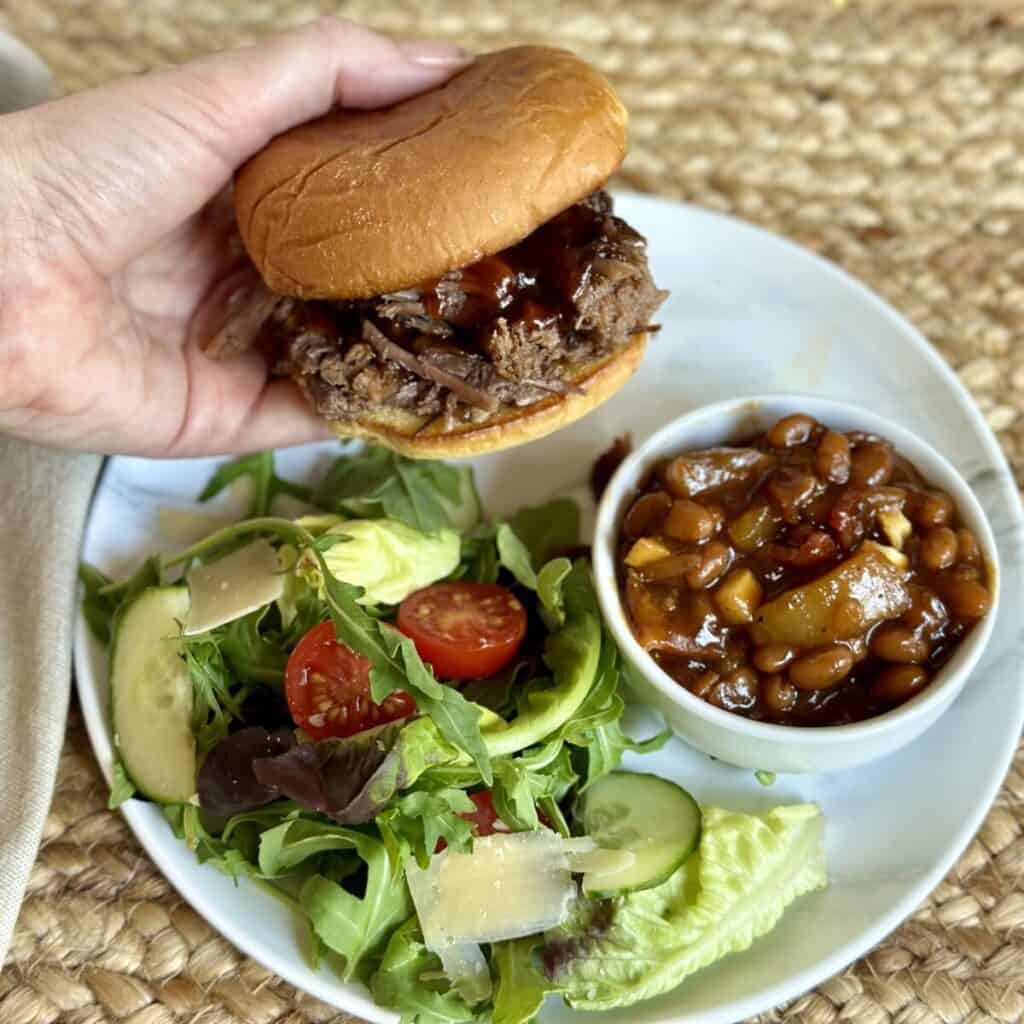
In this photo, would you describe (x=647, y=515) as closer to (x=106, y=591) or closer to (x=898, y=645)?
(x=898, y=645)

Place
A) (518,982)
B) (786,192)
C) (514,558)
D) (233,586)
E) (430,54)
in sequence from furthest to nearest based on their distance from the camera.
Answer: (786,192) → (430,54) → (514,558) → (233,586) → (518,982)

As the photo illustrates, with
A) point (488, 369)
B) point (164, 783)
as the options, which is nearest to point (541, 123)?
point (488, 369)

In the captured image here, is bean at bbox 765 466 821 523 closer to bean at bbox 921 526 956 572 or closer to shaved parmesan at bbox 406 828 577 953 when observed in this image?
bean at bbox 921 526 956 572

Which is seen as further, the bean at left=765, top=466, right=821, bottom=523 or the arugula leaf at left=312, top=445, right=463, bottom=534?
the arugula leaf at left=312, top=445, right=463, bottom=534

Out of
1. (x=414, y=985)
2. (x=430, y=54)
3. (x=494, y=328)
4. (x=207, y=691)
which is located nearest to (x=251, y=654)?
(x=207, y=691)

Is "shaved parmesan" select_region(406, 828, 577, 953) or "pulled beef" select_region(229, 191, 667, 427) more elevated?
"pulled beef" select_region(229, 191, 667, 427)

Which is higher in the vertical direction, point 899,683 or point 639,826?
point 899,683

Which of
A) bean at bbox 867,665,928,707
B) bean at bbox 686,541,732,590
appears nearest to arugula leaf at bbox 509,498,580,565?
bean at bbox 686,541,732,590

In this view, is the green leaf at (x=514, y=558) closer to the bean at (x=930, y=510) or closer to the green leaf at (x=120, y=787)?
the bean at (x=930, y=510)
